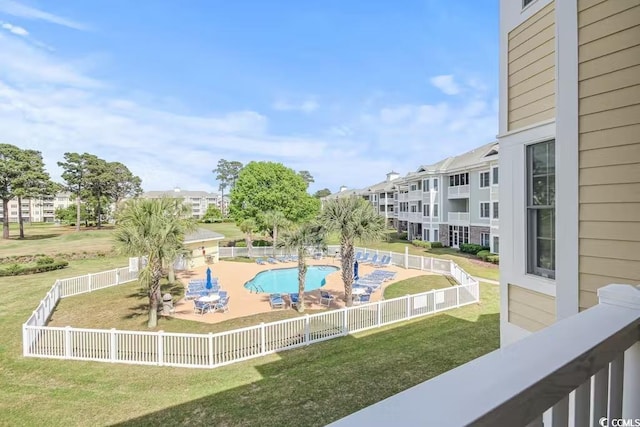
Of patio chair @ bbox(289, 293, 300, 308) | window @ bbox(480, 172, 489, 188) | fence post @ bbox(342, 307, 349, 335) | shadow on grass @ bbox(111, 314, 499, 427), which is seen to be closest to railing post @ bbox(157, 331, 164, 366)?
shadow on grass @ bbox(111, 314, 499, 427)

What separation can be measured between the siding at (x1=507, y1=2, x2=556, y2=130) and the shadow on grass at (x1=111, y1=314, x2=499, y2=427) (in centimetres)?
536

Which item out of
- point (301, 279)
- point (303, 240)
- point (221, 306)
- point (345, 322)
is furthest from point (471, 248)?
point (221, 306)

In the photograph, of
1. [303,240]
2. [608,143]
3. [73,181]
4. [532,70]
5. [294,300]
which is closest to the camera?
[608,143]

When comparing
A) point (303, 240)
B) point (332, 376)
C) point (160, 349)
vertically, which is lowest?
point (332, 376)

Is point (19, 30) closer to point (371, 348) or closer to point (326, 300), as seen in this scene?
point (326, 300)

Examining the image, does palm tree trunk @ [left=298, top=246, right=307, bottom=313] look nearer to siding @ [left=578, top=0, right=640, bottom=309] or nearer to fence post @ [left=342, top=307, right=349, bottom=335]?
fence post @ [left=342, top=307, right=349, bottom=335]

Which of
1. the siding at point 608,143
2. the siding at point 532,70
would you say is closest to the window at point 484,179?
the siding at point 532,70

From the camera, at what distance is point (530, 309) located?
14.1 ft

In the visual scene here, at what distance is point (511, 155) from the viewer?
14.8ft

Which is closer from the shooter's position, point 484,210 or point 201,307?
point 201,307

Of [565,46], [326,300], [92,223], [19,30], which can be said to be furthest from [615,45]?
[92,223]

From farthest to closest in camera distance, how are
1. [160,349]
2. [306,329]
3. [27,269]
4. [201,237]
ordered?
[201,237] < [27,269] < [306,329] < [160,349]

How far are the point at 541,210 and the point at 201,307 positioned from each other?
40.9ft

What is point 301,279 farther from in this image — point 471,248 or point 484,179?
point 484,179
